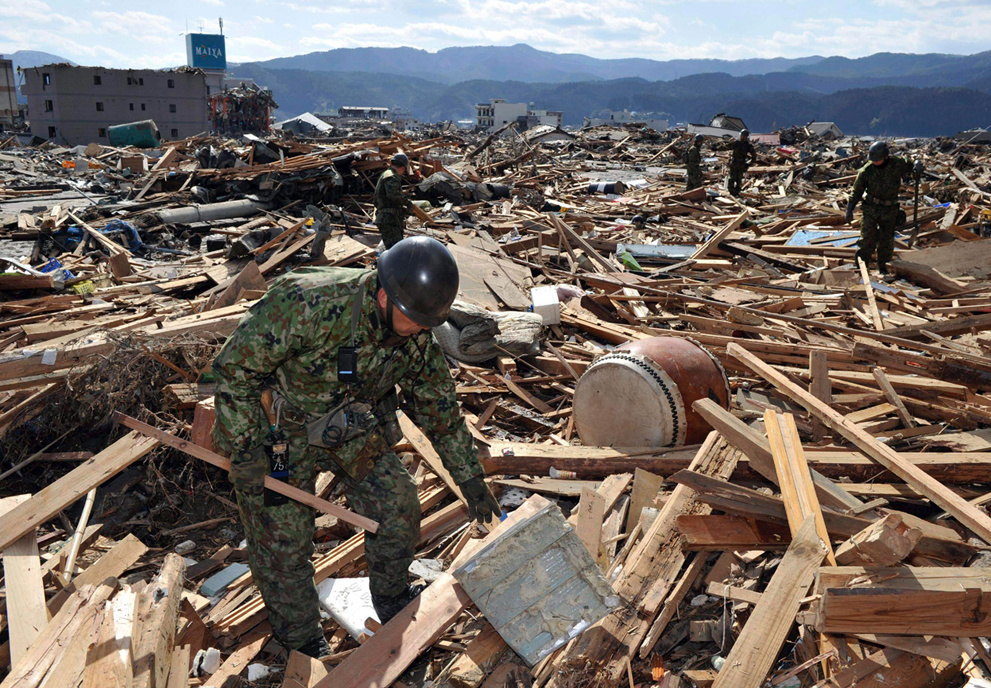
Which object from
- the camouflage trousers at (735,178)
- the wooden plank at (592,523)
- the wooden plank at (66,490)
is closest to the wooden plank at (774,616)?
the wooden plank at (592,523)

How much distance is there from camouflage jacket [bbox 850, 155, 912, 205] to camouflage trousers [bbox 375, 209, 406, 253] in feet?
21.9

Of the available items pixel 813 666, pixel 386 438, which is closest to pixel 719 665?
pixel 813 666

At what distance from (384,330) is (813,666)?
7.27ft

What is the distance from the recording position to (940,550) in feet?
10.3

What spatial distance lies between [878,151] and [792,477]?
798 cm

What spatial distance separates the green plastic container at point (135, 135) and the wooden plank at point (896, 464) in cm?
3510

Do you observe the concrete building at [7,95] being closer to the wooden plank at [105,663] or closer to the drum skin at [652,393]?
the drum skin at [652,393]

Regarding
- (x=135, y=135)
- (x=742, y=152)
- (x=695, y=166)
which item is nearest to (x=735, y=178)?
(x=742, y=152)

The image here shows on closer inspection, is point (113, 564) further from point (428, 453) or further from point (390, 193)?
point (390, 193)

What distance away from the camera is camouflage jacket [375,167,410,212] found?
9.94 metres

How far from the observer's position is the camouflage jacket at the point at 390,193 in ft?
32.6

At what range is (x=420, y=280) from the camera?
9.05 ft

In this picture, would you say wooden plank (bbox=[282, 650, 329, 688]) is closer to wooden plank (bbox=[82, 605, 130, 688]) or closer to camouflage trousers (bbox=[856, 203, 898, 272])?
wooden plank (bbox=[82, 605, 130, 688])

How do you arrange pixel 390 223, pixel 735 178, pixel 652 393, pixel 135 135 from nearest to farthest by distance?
pixel 652 393
pixel 390 223
pixel 735 178
pixel 135 135
